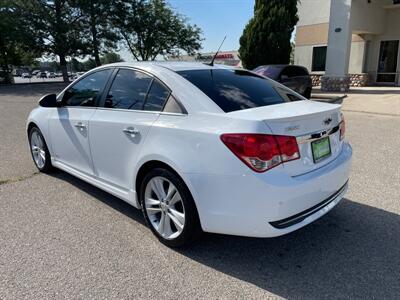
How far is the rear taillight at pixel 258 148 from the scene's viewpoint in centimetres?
259

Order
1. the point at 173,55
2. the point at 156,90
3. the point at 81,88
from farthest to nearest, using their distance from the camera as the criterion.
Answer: the point at 173,55
the point at 81,88
the point at 156,90

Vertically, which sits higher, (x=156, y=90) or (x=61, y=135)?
(x=156, y=90)

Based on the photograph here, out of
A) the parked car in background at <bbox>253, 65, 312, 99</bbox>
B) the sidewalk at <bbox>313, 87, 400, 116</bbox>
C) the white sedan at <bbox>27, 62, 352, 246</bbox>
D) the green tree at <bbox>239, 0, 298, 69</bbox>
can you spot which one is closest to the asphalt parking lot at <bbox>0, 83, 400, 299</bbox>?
the white sedan at <bbox>27, 62, 352, 246</bbox>

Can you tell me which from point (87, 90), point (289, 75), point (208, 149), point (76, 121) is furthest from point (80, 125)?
point (289, 75)

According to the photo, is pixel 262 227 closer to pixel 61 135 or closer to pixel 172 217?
pixel 172 217

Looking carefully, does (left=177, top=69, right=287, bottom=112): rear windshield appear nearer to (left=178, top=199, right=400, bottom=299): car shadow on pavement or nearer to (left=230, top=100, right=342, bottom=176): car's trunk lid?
(left=230, top=100, right=342, bottom=176): car's trunk lid

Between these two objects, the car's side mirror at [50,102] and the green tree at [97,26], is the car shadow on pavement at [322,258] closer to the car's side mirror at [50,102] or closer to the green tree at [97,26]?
the car's side mirror at [50,102]

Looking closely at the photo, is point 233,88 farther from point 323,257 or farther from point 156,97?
point 323,257

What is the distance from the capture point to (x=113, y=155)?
12.1 feet

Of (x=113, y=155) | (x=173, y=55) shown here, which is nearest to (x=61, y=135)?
(x=113, y=155)

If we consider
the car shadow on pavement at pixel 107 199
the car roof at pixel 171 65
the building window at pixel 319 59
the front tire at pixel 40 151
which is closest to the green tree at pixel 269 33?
the building window at pixel 319 59

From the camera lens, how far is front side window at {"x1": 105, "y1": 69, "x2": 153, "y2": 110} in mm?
3529

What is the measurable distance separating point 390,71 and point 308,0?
6.95 metres

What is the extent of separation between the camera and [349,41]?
56.9ft
